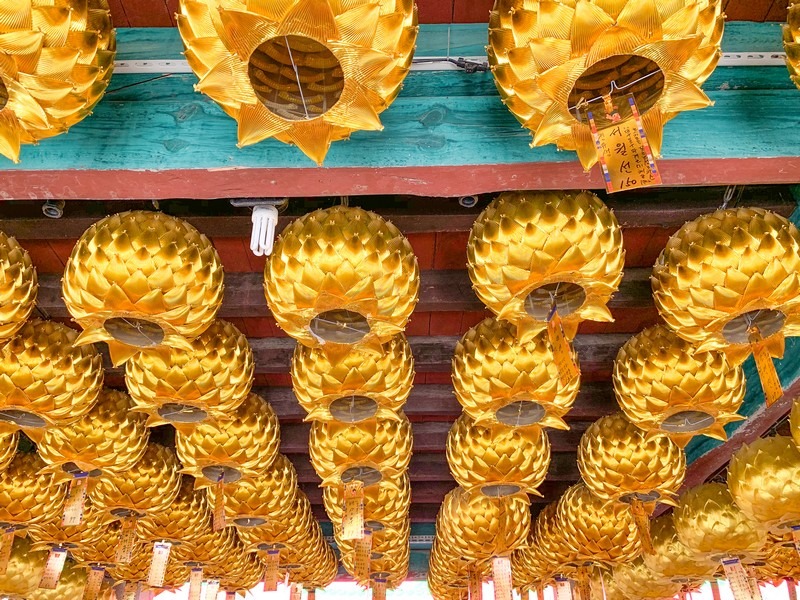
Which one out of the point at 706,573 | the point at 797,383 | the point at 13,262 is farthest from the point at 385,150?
the point at 706,573

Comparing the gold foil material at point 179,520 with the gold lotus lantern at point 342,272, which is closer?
Result: the gold lotus lantern at point 342,272

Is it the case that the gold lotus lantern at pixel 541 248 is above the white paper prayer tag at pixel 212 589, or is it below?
above

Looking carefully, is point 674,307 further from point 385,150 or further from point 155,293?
point 155,293

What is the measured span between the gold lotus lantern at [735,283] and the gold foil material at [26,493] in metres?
2.80

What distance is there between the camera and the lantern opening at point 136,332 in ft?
6.44

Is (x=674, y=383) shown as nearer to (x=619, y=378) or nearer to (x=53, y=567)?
(x=619, y=378)

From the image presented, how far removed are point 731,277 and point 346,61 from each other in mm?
1182

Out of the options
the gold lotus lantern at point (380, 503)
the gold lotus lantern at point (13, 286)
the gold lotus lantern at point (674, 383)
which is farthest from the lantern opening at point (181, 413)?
the gold lotus lantern at point (674, 383)

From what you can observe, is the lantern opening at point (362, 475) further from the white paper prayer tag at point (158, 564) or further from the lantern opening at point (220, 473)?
the white paper prayer tag at point (158, 564)

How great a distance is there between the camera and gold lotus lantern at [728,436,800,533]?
259cm

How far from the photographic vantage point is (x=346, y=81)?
4.29 feet

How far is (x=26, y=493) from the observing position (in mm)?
2969

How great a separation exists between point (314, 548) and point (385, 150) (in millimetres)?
3139

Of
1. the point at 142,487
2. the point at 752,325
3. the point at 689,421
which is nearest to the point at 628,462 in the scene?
the point at 689,421
